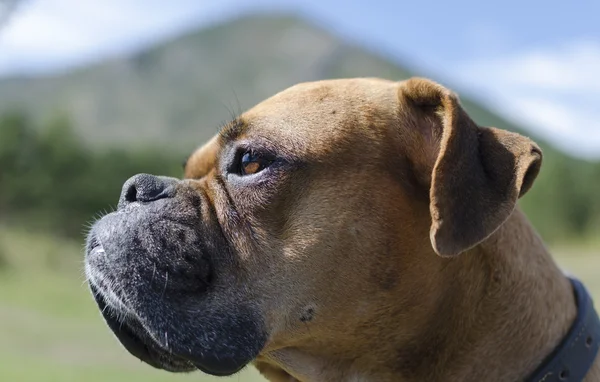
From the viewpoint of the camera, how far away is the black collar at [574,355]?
326 centimetres

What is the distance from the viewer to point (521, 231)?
3.59m

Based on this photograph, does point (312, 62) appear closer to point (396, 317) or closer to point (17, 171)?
point (17, 171)

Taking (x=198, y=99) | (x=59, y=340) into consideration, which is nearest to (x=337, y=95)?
(x=59, y=340)

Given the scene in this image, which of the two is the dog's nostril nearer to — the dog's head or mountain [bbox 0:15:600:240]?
the dog's head

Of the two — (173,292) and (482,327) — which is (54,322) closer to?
(173,292)

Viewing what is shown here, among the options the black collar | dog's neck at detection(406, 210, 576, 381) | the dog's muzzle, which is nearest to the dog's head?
the dog's muzzle

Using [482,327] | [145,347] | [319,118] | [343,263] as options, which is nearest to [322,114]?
[319,118]

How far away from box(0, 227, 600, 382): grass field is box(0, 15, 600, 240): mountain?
97488 mm

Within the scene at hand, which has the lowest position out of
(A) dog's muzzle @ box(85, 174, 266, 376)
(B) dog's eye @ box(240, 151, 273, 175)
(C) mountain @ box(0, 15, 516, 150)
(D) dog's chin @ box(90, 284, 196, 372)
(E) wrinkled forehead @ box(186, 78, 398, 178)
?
(C) mountain @ box(0, 15, 516, 150)

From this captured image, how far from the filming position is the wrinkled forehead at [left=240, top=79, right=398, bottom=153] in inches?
136

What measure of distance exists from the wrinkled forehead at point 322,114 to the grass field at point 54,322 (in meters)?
1.16

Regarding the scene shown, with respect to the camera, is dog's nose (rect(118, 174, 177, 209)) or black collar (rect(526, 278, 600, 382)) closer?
black collar (rect(526, 278, 600, 382))

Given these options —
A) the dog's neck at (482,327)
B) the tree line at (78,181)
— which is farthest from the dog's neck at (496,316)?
the tree line at (78,181)

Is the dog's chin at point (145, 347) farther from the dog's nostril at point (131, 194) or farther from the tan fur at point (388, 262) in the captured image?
the dog's nostril at point (131, 194)
